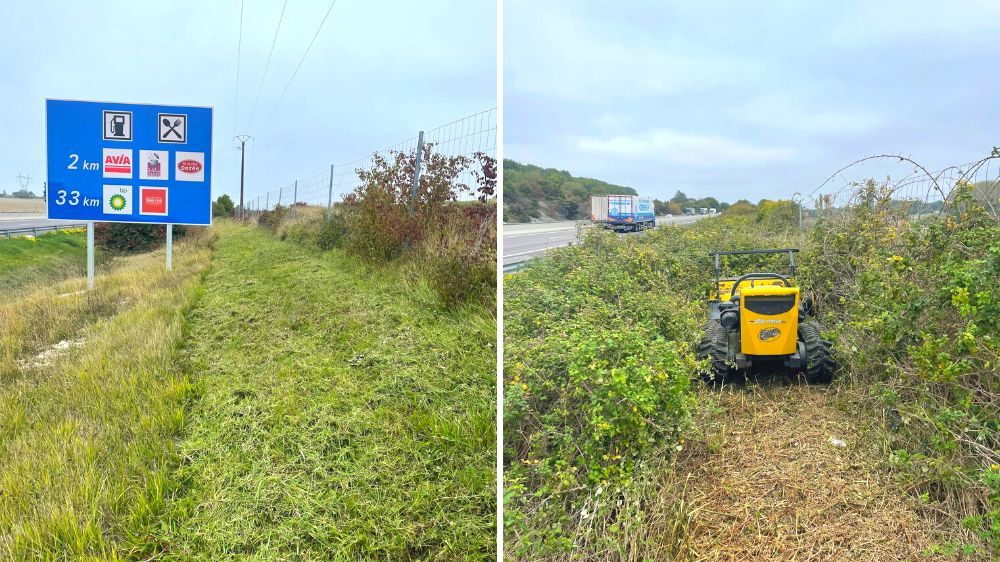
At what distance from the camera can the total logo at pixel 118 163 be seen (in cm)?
→ 841

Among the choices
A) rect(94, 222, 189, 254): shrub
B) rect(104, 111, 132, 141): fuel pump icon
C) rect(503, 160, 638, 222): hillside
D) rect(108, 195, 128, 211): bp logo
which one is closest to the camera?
rect(503, 160, 638, 222): hillside

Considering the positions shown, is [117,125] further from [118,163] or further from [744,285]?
[744,285]

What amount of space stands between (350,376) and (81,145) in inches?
274

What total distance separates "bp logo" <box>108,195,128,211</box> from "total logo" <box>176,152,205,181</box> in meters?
0.76

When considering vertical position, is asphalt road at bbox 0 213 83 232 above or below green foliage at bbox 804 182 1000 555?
above

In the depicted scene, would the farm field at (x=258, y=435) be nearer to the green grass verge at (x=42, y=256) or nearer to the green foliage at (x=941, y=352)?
the green foliage at (x=941, y=352)

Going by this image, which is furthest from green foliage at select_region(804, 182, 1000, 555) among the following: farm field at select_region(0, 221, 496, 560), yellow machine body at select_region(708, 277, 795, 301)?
farm field at select_region(0, 221, 496, 560)

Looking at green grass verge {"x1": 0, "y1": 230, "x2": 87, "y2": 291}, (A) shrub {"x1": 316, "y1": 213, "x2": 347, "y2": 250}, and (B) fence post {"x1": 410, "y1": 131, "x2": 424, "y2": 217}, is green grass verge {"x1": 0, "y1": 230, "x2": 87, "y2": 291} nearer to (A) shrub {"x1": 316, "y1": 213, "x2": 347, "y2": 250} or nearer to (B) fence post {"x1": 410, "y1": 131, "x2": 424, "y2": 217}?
(A) shrub {"x1": 316, "y1": 213, "x2": 347, "y2": 250}

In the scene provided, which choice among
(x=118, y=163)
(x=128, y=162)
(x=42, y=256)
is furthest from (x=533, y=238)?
(x=42, y=256)

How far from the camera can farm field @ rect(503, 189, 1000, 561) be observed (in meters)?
2.08

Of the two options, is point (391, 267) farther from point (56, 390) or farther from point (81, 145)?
point (81, 145)

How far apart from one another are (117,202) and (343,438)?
753cm

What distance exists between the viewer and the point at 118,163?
849cm

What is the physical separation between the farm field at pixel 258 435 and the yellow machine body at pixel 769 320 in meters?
1.60
